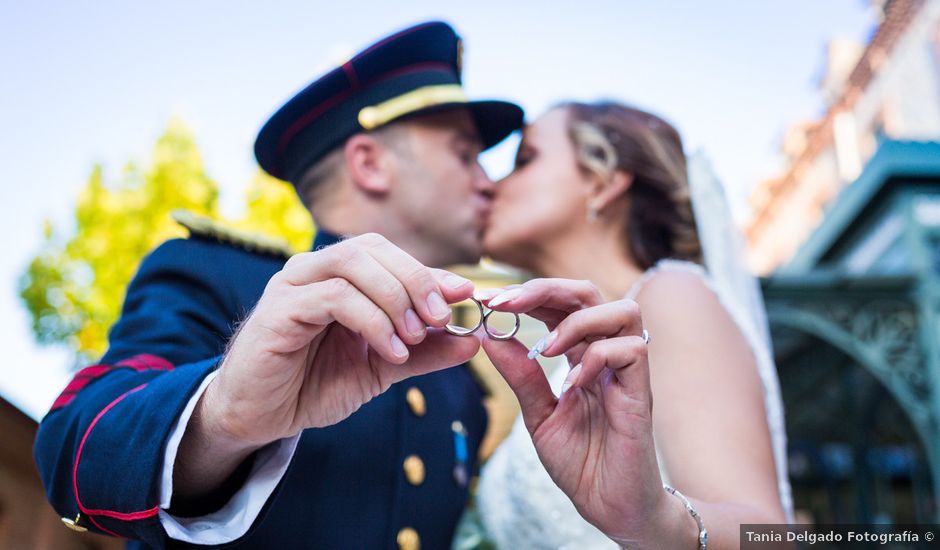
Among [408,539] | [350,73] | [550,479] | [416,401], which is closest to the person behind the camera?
[408,539]

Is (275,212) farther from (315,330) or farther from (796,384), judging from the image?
(315,330)

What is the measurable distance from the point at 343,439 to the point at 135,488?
523 mm

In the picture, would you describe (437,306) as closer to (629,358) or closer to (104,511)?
(629,358)

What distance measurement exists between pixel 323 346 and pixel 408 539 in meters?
0.69

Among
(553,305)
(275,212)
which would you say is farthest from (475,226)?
(275,212)

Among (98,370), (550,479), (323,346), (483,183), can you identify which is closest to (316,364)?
(323,346)

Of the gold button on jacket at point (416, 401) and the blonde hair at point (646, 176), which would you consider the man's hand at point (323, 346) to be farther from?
the blonde hair at point (646, 176)

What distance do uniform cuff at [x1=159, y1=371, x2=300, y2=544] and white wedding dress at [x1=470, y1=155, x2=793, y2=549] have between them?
0.98 metres

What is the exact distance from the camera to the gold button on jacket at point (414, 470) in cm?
182

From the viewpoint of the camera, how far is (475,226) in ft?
9.07

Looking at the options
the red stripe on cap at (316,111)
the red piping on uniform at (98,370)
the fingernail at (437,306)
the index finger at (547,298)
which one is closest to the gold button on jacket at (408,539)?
the red piping on uniform at (98,370)

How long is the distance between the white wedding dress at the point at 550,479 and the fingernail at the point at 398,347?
1.09 metres

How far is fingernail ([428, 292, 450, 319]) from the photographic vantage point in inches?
43.0

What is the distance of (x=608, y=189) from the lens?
9.43 ft
